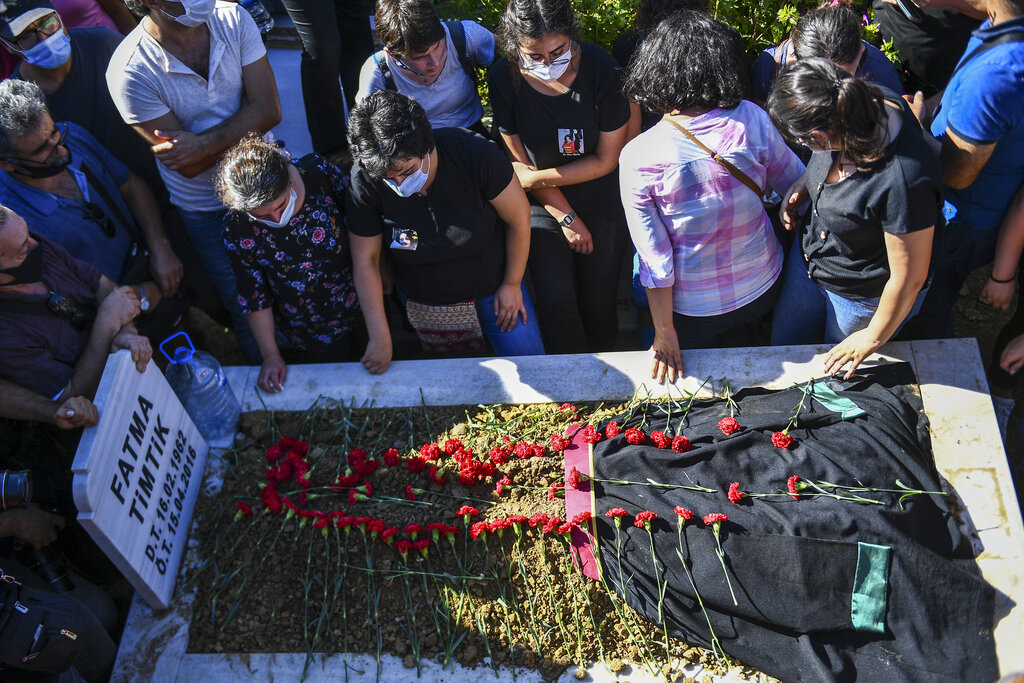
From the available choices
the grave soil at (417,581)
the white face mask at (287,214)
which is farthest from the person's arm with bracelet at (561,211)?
the white face mask at (287,214)

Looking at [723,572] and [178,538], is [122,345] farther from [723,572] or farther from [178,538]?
[723,572]

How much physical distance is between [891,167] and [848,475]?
3.34ft

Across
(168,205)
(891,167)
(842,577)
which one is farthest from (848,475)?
(168,205)

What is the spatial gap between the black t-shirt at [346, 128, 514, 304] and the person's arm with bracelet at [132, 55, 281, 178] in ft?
2.50

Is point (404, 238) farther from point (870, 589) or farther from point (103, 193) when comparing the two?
point (870, 589)

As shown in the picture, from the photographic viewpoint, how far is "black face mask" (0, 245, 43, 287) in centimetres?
278

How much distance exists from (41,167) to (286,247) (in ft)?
3.35

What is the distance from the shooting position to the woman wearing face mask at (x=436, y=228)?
2773 millimetres

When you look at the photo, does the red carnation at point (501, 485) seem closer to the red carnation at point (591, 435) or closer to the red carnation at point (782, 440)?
the red carnation at point (591, 435)

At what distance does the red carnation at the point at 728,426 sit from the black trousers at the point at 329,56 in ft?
9.08

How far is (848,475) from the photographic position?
2.70 meters

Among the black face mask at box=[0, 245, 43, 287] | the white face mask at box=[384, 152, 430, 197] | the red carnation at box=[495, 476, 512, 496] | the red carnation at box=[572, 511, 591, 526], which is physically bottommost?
the red carnation at box=[495, 476, 512, 496]

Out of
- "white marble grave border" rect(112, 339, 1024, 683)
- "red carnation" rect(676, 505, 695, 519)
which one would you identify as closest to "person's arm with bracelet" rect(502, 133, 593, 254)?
"white marble grave border" rect(112, 339, 1024, 683)

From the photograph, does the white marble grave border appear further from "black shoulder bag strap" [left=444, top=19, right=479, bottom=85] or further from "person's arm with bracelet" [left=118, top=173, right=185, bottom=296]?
"black shoulder bag strap" [left=444, top=19, right=479, bottom=85]
